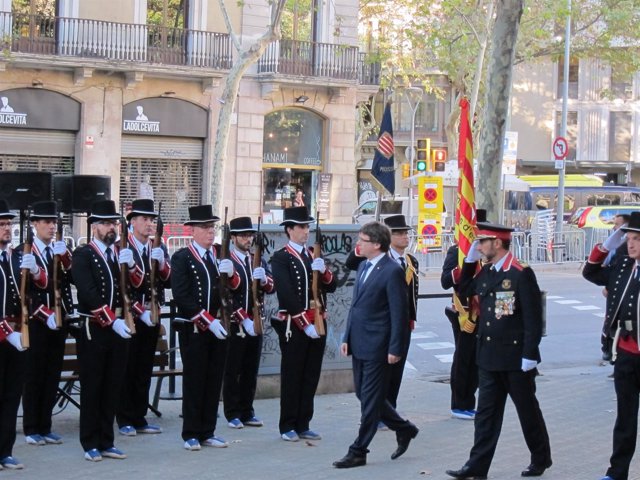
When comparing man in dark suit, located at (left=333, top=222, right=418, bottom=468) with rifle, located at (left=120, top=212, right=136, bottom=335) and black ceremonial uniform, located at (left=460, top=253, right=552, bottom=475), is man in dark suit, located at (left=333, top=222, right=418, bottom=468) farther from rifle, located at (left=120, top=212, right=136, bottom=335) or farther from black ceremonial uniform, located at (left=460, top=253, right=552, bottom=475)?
rifle, located at (left=120, top=212, right=136, bottom=335)

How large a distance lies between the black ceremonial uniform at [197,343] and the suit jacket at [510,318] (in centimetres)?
A: 239

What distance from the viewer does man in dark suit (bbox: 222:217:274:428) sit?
11008 millimetres

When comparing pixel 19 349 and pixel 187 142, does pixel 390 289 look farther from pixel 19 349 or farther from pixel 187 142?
pixel 187 142

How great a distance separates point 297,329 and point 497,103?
7.47m

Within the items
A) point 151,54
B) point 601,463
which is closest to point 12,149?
point 151,54

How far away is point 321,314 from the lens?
10836 mm

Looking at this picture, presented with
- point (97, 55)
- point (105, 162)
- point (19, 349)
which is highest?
point (97, 55)

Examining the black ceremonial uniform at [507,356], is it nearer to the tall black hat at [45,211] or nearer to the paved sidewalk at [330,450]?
the paved sidewalk at [330,450]

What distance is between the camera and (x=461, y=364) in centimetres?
1189

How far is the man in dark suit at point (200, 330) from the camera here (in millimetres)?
10172

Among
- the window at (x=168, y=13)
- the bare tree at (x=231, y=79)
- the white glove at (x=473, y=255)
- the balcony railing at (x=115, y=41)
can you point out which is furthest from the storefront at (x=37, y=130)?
the white glove at (x=473, y=255)

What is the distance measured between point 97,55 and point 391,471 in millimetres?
25220

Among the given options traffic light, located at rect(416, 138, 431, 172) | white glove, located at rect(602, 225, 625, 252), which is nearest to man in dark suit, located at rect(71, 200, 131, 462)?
white glove, located at rect(602, 225, 625, 252)

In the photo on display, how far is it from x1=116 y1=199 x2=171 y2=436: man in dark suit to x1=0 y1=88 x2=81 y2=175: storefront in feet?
69.9
